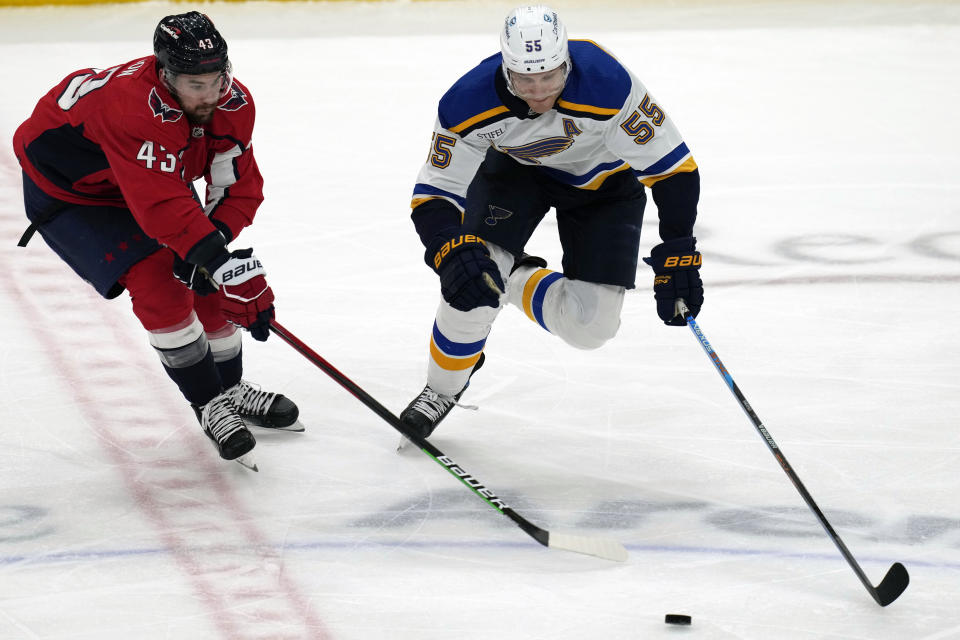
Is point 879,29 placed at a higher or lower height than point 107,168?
lower

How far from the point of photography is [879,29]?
7617mm

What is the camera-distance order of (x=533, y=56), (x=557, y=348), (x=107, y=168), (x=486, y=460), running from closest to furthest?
(x=533, y=56) < (x=107, y=168) < (x=486, y=460) < (x=557, y=348)

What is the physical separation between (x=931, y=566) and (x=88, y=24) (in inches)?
282

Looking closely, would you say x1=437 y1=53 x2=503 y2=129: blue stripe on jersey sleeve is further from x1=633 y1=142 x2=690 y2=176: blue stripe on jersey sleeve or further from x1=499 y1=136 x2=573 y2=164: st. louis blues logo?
x1=633 y1=142 x2=690 y2=176: blue stripe on jersey sleeve

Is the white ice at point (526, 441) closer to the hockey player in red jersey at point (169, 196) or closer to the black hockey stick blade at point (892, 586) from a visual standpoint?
the black hockey stick blade at point (892, 586)

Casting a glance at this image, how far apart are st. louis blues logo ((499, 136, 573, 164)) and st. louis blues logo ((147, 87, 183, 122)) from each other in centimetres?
79

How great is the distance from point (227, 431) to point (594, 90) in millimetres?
1198

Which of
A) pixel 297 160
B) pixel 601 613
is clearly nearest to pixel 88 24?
pixel 297 160

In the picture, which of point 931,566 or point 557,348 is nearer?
point 931,566

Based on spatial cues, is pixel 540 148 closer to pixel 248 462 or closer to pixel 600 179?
pixel 600 179

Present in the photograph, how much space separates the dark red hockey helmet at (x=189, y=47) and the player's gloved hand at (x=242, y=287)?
1.36ft

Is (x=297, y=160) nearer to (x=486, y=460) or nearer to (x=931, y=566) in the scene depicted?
(x=486, y=460)

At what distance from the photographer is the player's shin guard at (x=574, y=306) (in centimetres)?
296

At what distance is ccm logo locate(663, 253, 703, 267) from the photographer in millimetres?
2742
